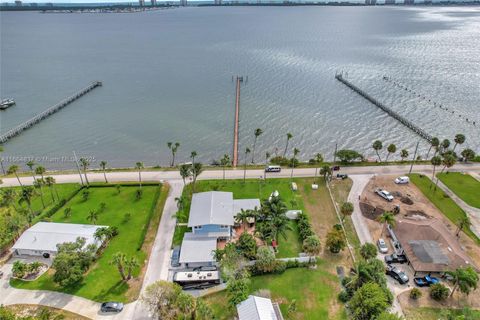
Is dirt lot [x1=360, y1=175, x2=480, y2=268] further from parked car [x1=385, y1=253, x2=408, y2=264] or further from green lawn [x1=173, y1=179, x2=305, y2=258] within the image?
green lawn [x1=173, y1=179, x2=305, y2=258]

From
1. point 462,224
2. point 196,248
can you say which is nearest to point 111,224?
point 196,248

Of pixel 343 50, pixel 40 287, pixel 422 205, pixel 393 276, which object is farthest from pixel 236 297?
pixel 343 50

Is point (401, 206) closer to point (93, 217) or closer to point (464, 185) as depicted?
point (464, 185)

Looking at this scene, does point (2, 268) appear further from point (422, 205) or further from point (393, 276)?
point (422, 205)

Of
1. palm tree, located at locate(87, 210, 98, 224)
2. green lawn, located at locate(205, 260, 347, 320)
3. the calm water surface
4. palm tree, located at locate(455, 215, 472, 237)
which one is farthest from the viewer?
the calm water surface

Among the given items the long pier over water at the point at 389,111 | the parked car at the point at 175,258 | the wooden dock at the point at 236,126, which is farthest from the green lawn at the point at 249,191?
the long pier over water at the point at 389,111

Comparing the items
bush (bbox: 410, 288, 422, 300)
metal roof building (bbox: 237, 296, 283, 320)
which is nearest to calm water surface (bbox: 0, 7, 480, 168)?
bush (bbox: 410, 288, 422, 300)
